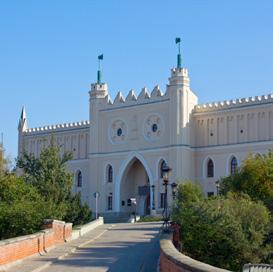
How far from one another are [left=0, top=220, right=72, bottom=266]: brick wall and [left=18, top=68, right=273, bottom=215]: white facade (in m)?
29.8

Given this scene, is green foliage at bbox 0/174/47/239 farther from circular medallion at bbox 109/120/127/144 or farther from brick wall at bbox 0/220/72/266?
circular medallion at bbox 109/120/127/144

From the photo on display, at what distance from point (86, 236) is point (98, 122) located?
33315 mm

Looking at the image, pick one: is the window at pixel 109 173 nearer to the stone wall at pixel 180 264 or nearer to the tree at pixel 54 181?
the tree at pixel 54 181

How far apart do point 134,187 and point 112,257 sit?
4044cm

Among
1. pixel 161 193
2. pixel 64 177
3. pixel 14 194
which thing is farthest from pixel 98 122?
pixel 14 194

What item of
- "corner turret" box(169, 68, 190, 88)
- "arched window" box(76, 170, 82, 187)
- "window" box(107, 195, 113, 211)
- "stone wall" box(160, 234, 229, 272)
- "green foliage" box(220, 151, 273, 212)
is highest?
"corner turret" box(169, 68, 190, 88)

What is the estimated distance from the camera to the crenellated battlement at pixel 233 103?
53312 mm

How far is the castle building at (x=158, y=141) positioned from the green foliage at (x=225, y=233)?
32.3 m

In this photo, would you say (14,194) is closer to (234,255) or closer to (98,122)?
(234,255)

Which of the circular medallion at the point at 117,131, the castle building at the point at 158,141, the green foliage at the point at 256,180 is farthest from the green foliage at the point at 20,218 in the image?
the circular medallion at the point at 117,131

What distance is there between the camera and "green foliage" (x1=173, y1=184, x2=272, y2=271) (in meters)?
19.7

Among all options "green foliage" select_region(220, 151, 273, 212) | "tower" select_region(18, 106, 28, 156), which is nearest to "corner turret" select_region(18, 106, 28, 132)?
"tower" select_region(18, 106, 28, 156)

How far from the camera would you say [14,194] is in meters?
30.4

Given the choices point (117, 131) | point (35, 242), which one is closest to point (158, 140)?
point (117, 131)
